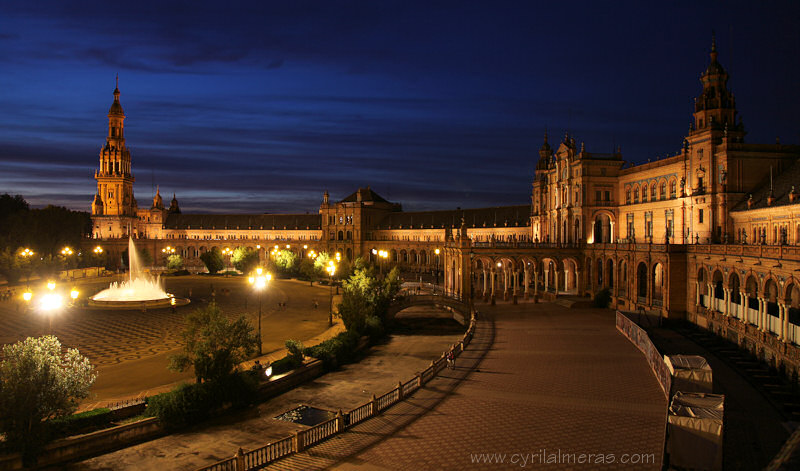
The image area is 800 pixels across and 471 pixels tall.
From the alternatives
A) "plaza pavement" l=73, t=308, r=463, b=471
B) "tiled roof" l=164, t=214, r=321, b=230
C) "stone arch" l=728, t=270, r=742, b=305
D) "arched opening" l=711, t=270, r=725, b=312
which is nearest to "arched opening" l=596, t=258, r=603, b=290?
"arched opening" l=711, t=270, r=725, b=312

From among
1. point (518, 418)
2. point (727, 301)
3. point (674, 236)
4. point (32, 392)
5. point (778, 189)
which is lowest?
point (518, 418)

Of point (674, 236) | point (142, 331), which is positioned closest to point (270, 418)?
point (142, 331)

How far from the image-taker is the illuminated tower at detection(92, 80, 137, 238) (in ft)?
444

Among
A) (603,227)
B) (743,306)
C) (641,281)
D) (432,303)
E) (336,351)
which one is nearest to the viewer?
(743,306)

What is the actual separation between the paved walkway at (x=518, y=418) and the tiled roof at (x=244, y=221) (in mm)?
102297

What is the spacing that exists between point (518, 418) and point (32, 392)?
1896 cm

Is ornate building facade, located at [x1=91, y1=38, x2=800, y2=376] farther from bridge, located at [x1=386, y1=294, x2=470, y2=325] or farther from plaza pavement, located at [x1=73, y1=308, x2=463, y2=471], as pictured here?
plaza pavement, located at [x1=73, y1=308, x2=463, y2=471]

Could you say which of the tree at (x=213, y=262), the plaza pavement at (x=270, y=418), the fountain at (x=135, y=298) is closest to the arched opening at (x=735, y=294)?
the plaza pavement at (x=270, y=418)

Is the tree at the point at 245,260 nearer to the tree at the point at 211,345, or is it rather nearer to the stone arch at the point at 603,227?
the stone arch at the point at 603,227

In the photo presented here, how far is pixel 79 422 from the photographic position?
23188 millimetres

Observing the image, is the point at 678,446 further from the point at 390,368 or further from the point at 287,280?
the point at 287,280

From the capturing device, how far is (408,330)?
5450 centimetres

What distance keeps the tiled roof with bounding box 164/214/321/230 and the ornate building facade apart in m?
38.0

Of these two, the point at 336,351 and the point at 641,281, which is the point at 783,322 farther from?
the point at 336,351
